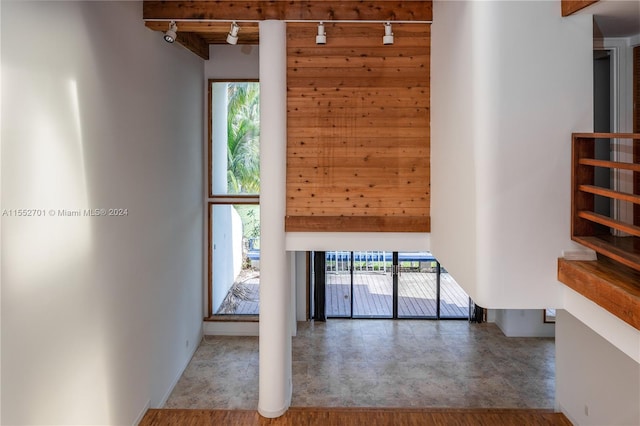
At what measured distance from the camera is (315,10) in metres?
5.38

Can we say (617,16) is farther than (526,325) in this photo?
No

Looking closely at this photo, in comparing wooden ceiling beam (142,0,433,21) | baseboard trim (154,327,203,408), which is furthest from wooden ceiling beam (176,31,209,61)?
baseboard trim (154,327,203,408)

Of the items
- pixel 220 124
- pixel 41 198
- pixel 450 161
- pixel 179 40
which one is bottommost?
pixel 41 198

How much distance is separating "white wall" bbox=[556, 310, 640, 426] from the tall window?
18.0 feet

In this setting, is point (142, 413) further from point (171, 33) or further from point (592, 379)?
point (592, 379)

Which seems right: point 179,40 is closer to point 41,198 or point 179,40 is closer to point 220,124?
point 220,124

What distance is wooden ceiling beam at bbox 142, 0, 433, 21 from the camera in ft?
17.6

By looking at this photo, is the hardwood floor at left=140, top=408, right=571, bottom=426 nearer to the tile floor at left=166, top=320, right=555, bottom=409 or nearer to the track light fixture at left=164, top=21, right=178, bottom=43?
the tile floor at left=166, top=320, right=555, bottom=409

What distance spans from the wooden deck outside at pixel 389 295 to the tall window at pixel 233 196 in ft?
7.60

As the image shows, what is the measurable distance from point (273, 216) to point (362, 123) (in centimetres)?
148

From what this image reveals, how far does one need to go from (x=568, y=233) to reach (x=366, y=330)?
22.8ft

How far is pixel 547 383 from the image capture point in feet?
25.3

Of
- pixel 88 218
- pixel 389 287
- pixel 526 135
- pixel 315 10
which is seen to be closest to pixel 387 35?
pixel 315 10

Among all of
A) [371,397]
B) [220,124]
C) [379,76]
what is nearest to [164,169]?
[220,124]
